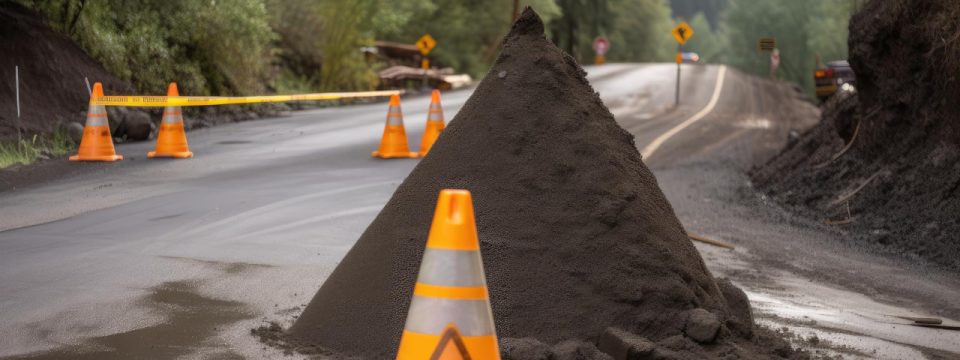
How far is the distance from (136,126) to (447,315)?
14078 mm

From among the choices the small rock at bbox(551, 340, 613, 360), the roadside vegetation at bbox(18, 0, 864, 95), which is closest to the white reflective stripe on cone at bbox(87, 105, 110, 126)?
the roadside vegetation at bbox(18, 0, 864, 95)

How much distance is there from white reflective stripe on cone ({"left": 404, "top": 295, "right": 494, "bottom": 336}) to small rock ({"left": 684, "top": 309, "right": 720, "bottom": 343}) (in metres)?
1.55

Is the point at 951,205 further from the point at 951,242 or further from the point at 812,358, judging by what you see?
Answer: the point at 812,358

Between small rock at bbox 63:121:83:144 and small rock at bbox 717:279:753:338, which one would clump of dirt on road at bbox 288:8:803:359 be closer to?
small rock at bbox 717:279:753:338

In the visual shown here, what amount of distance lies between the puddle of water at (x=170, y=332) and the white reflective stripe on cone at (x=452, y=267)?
6.15ft

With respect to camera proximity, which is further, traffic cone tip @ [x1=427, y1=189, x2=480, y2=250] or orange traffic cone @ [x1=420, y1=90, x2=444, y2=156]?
orange traffic cone @ [x1=420, y1=90, x2=444, y2=156]

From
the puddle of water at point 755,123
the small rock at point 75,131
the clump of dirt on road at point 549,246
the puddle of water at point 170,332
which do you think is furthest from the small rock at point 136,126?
the puddle of water at point 755,123

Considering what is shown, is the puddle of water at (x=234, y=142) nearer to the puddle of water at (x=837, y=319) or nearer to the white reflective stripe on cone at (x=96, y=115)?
the white reflective stripe on cone at (x=96, y=115)

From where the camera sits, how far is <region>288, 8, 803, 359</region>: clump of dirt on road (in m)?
5.50

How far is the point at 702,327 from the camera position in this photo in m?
5.43

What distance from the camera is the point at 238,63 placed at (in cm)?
2566

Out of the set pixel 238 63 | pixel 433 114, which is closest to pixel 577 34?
pixel 238 63

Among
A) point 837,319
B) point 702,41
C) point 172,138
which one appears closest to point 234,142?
point 172,138

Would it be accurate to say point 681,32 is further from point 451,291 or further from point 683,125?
point 451,291
